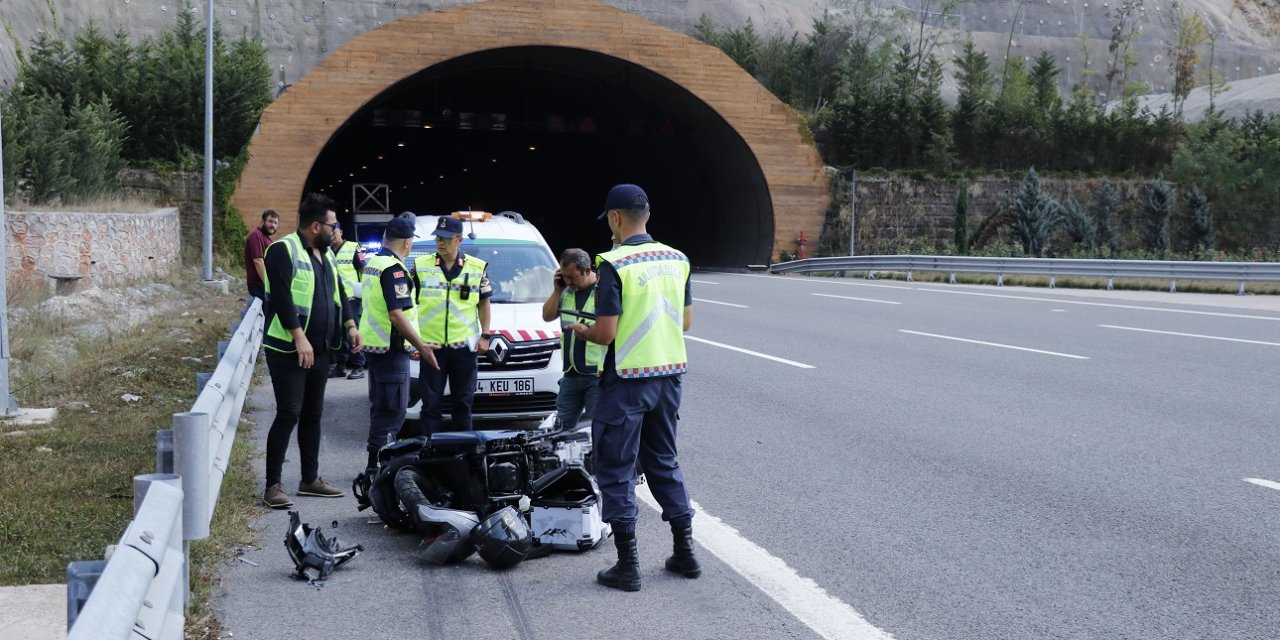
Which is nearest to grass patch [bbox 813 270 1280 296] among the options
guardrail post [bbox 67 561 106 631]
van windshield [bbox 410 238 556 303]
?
van windshield [bbox 410 238 556 303]

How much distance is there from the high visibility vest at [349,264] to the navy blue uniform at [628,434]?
741 cm

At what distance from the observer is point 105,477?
24.4 ft

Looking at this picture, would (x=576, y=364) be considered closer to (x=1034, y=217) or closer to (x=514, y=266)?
(x=514, y=266)

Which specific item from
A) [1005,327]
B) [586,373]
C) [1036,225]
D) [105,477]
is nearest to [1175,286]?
[1005,327]

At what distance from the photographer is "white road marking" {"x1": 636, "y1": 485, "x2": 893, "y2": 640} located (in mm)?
4875

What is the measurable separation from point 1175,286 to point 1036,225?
15.7 metres

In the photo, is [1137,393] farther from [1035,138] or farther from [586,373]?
[1035,138]

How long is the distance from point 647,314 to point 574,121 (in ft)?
135

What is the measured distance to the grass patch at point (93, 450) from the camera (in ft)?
19.0

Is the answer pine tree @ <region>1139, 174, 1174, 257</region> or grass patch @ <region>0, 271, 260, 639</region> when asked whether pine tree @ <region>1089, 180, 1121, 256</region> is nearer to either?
pine tree @ <region>1139, 174, 1174, 257</region>

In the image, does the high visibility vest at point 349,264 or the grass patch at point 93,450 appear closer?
the grass patch at point 93,450

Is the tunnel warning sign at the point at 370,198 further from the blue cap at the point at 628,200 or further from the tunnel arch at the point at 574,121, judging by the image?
the blue cap at the point at 628,200

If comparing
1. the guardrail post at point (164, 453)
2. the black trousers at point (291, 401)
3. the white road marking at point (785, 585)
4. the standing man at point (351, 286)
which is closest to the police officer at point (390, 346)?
the black trousers at point (291, 401)

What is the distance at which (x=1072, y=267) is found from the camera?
27656 millimetres
